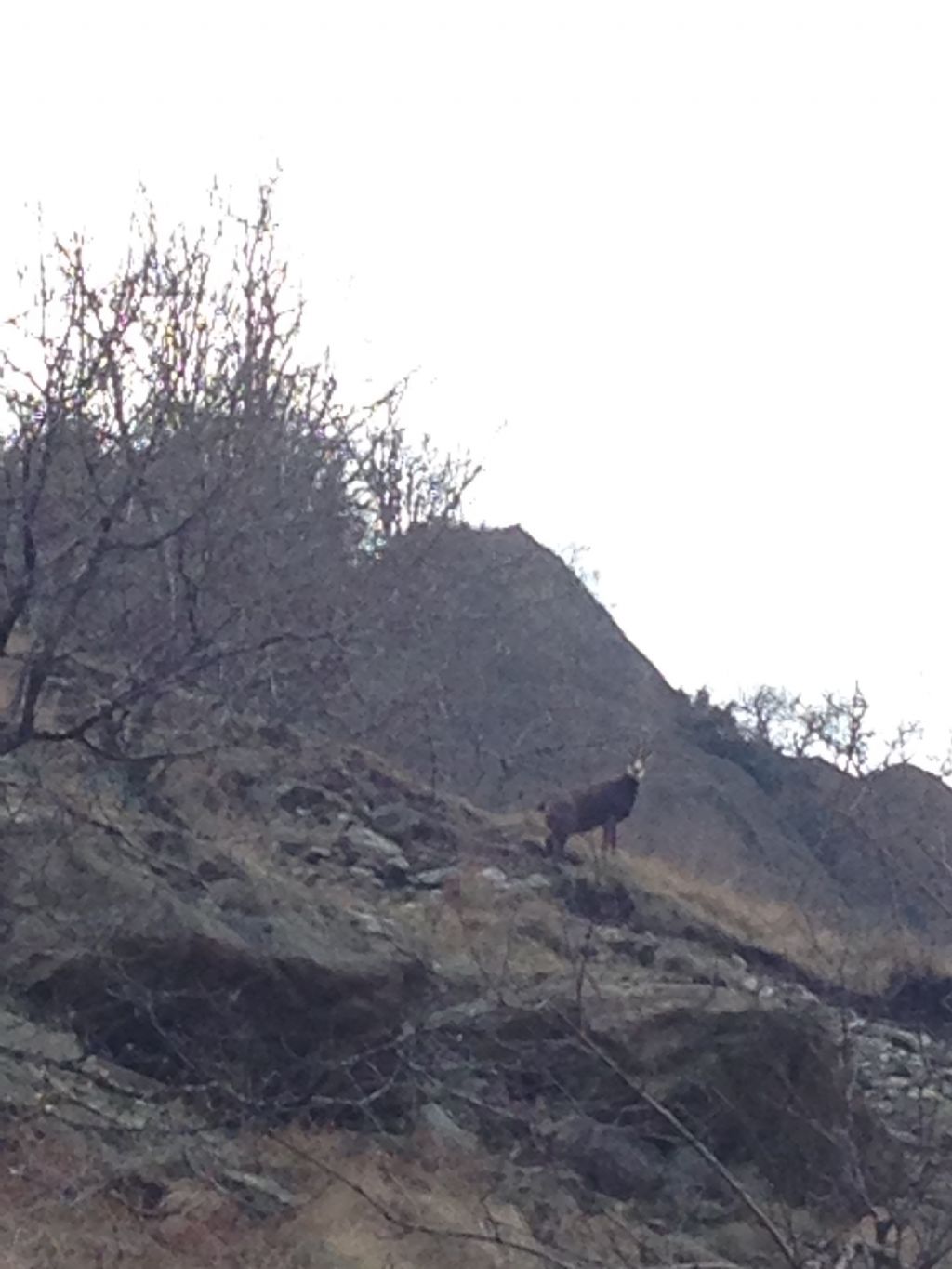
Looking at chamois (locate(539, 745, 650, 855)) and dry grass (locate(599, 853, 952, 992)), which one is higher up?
chamois (locate(539, 745, 650, 855))

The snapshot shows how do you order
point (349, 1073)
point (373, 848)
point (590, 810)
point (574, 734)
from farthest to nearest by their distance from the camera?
point (574, 734), point (590, 810), point (373, 848), point (349, 1073)

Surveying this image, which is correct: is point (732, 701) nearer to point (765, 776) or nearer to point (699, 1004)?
point (765, 776)

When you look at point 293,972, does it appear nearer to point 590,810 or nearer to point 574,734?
point 590,810

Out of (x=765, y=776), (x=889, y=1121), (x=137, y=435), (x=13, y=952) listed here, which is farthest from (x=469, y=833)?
(x=765, y=776)

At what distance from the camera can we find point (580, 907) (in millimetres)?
14398

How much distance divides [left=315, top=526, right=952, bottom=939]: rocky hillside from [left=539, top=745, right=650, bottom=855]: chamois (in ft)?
5.67

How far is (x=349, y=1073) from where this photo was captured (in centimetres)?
827

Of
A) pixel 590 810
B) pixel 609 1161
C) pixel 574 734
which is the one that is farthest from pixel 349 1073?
pixel 574 734

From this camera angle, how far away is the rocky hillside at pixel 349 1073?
296 inches

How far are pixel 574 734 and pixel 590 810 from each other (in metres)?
11.5

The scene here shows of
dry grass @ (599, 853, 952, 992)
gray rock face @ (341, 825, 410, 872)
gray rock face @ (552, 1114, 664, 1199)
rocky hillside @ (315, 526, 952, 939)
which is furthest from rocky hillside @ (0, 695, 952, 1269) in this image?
rocky hillside @ (315, 526, 952, 939)

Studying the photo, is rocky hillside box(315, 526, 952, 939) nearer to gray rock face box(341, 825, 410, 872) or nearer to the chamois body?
the chamois body

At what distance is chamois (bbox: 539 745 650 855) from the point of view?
51.5 feet

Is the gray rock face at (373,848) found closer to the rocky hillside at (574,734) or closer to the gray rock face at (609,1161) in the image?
the rocky hillside at (574,734)
